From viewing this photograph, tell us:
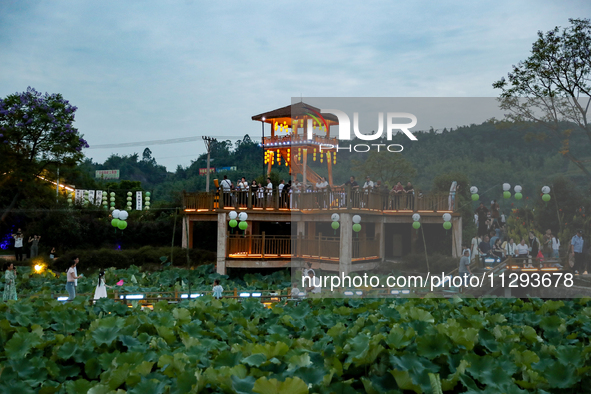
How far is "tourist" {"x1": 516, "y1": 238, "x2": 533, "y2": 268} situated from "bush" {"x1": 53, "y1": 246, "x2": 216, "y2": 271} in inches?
462

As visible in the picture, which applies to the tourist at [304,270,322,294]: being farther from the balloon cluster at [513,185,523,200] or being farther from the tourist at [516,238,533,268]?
the balloon cluster at [513,185,523,200]

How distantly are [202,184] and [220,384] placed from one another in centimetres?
3869

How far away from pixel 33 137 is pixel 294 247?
1240 centimetres

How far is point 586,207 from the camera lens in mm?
10852

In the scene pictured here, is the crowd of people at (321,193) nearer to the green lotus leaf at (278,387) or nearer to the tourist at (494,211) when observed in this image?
the tourist at (494,211)

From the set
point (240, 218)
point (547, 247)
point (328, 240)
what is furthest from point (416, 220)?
point (240, 218)

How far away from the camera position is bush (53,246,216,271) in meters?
19.4

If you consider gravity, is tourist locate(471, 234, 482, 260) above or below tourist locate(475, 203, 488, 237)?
below

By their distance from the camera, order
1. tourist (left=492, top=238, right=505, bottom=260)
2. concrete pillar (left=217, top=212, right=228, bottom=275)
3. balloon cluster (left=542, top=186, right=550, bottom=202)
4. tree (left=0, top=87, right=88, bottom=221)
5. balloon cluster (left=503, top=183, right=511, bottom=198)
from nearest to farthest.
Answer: balloon cluster (left=542, top=186, right=550, bottom=202) → tourist (left=492, top=238, right=505, bottom=260) → balloon cluster (left=503, top=183, right=511, bottom=198) → concrete pillar (left=217, top=212, right=228, bottom=275) → tree (left=0, top=87, right=88, bottom=221)

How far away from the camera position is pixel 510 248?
11.2 meters

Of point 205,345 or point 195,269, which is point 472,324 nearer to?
point 205,345

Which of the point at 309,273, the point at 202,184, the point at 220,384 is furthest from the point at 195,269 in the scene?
the point at 202,184

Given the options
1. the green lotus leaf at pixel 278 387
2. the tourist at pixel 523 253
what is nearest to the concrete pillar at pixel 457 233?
the tourist at pixel 523 253

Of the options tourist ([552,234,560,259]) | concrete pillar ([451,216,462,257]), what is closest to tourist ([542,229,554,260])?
tourist ([552,234,560,259])
